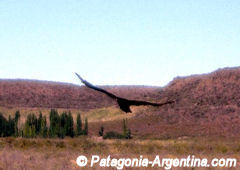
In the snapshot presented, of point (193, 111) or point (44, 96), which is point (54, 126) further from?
point (44, 96)

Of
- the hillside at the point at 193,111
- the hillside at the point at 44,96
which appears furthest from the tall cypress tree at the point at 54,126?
the hillside at the point at 44,96

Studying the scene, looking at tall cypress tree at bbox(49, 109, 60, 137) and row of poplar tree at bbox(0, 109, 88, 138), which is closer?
row of poplar tree at bbox(0, 109, 88, 138)

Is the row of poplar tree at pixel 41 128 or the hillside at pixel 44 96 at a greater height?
the hillside at pixel 44 96

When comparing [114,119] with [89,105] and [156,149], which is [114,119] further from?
[156,149]

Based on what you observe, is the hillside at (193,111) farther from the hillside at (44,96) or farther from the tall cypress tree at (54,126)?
the tall cypress tree at (54,126)

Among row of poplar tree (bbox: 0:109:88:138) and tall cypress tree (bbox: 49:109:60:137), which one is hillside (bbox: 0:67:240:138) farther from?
tall cypress tree (bbox: 49:109:60:137)

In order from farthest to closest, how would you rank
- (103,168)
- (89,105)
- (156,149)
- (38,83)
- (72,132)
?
1. (38,83)
2. (89,105)
3. (72,132)
4. (156,149)
5. (103,168)

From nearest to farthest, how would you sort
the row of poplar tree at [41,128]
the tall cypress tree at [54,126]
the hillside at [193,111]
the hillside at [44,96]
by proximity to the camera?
1. the row of poplar tree at [41,128]
2. the tall cypress tree at [54,126]
3. the hillside at [193,111]
4. the hillside at [44,96]

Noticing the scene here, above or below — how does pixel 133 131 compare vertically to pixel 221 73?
below

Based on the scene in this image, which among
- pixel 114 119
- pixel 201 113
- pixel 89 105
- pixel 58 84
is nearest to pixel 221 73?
pixel 201 113

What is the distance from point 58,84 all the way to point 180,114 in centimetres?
5538

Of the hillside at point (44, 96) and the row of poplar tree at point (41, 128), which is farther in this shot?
the hillside at point (44, 96)

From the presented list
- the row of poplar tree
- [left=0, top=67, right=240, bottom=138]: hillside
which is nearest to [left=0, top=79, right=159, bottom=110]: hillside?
[left=0, top=67, right=240, bottom=138]: hillside

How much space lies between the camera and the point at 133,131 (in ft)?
194
